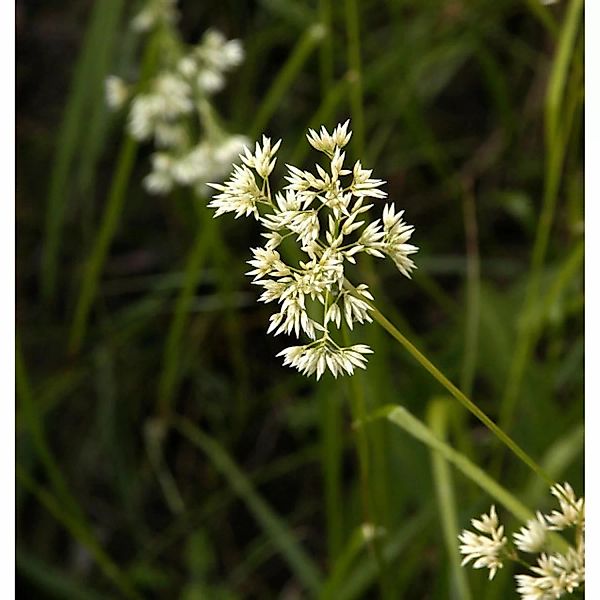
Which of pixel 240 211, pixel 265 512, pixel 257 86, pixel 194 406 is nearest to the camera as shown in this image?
pixel 240 211

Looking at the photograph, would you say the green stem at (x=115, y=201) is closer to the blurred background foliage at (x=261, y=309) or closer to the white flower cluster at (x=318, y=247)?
the blurred background foliage at (x=261, y=309)

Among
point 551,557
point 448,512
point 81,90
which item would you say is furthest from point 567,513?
point 81,90

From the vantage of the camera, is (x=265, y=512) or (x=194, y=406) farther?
(x=194, y=406)

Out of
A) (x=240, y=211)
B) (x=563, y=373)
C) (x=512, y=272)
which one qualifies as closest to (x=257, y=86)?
(x=512, y=272)

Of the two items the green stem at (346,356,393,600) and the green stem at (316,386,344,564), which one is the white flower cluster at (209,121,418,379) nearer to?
the green stem at (346,356,393,600)

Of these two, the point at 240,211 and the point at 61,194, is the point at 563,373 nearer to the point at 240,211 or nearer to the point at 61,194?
the point at 61,194

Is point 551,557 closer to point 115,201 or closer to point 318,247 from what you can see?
point 318,247

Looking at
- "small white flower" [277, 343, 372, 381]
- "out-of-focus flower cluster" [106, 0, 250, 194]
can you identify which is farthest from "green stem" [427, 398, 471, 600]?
"out-of-focus flower cluster" [106, 0, 250, 194]
